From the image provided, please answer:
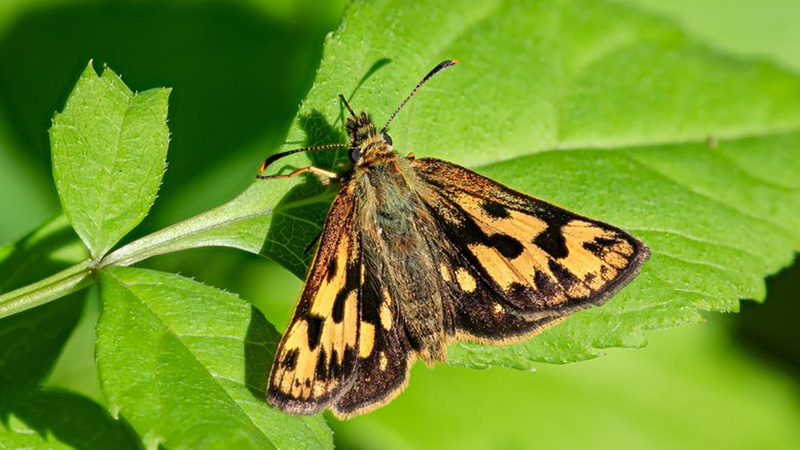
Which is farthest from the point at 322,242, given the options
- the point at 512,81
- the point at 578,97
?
the point at 578,97

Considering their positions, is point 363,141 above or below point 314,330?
above

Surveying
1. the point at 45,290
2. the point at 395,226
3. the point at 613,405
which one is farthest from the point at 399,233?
the point at 613,405

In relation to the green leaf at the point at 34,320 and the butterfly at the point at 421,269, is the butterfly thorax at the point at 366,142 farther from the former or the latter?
the green leaf at the point at 34,320

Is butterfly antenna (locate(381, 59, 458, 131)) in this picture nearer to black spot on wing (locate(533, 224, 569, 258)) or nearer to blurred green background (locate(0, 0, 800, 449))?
black spot on wing (locate(533, 224, 569, 258))

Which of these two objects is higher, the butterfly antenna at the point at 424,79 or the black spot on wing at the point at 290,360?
the butterfly antenna at the point at 424,79

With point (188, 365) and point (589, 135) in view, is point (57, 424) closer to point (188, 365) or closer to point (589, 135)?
point (188, 365)

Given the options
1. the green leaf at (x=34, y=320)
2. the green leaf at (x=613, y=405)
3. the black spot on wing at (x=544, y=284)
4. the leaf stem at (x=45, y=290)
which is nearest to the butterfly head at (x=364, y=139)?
the black spot on wing at (x=544, y=284)

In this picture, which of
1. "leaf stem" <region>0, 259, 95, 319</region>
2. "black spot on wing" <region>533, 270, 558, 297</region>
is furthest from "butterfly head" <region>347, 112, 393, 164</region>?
"leaf stem" <region>0, 259, 95, 319</region>
